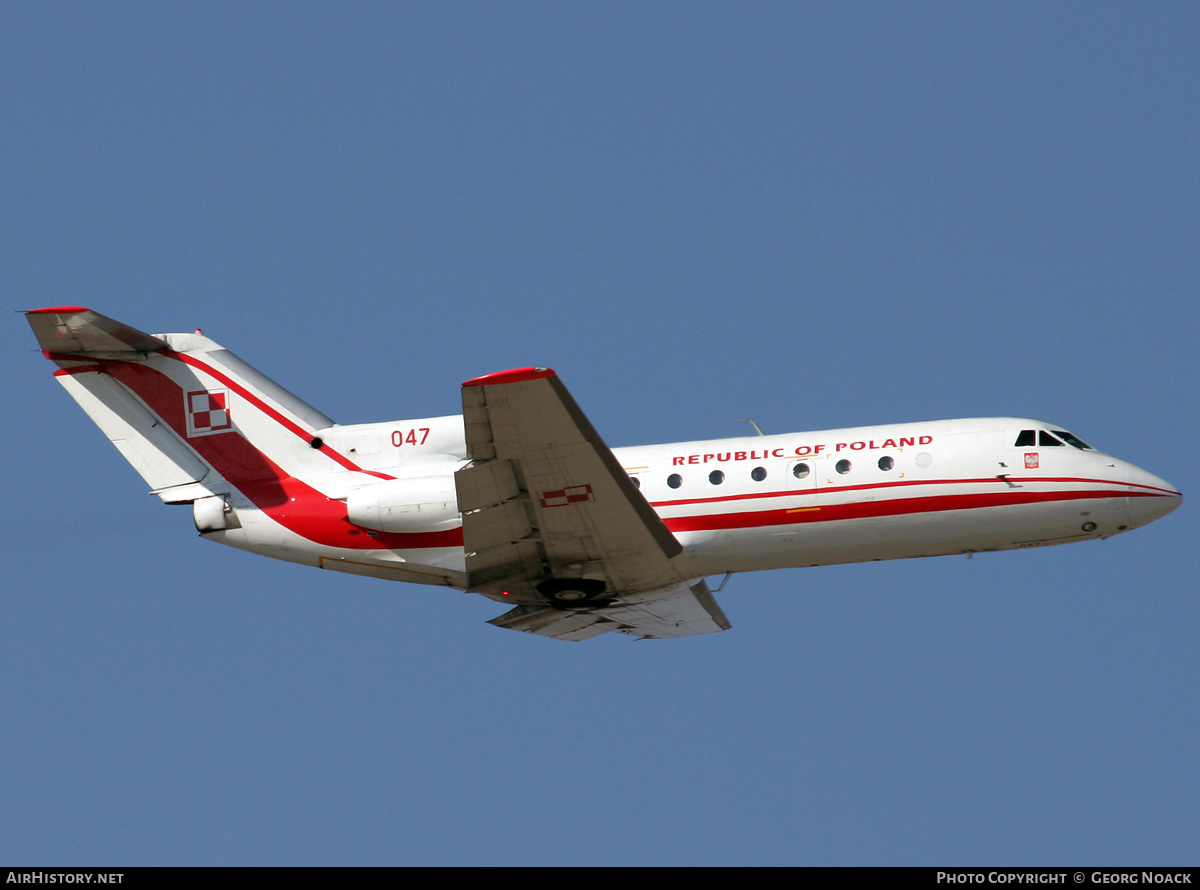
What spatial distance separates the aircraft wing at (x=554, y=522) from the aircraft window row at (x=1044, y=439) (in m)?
6.54

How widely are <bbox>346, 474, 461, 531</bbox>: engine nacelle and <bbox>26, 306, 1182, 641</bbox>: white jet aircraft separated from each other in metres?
0.04

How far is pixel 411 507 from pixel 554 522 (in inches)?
112

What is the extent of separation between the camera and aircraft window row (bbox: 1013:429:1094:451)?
26016 mm

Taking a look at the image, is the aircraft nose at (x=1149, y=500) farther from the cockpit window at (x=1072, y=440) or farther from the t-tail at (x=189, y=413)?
the t-tail at (x=189, y=413)

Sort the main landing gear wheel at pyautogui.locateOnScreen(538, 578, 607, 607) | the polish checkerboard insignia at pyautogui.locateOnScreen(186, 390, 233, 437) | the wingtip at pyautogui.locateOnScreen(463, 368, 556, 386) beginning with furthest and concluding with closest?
1. the polish checkerboard insignia at pyautogui.locateOnScreen(186, 390, 233, 437)
2. the main landing gear wheel at pyautogui.locateOnScreen(538, 578, 607, 607)
3. the wingtip at pyautogui.locateOnScreen(463, 368, 556, 386)

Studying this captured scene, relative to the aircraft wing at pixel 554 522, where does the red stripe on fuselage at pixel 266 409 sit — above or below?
above

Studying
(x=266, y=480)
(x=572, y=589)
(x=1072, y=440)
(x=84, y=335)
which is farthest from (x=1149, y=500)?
(x=84, y=335)

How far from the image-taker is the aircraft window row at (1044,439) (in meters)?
26.0

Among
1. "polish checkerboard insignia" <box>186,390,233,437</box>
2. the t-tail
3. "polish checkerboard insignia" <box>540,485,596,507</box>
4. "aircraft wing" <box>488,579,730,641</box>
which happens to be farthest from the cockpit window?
"polish checkerboard insignia" <box>186,390,233,437</box>

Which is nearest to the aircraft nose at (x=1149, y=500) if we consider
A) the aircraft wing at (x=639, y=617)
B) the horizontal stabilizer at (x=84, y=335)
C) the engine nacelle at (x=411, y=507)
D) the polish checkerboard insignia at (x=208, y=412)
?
the aircraft wing at (x=639, y=617)

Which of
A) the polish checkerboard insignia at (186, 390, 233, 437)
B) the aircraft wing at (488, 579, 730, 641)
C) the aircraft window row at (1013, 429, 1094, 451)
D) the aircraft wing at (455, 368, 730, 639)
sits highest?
the polish checkerboard insignia at (186, 390, 233, 437)

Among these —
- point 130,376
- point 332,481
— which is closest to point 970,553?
point 332,481

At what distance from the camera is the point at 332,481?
2725 centimetres

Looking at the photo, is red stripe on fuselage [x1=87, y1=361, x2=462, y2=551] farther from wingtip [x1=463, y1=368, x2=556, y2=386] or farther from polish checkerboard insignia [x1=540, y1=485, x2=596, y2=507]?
wingtip [x1=463, y1=368, x2=556, y2=386]
